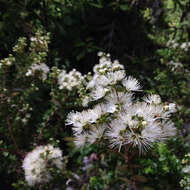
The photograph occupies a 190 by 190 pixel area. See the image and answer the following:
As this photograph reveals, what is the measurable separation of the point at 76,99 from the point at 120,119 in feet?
1.11

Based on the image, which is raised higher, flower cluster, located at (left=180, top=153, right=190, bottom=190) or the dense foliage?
the dense foliage

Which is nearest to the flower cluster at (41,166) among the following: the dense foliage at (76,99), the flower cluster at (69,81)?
the dense foliage at (76,99)

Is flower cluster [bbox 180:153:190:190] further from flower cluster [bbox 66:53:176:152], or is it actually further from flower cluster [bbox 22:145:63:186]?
flower cluster [bbox 22:145:63:186]

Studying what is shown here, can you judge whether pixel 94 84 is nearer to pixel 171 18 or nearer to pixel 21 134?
pixel 21 134

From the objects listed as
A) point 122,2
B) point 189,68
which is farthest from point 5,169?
point 189,68

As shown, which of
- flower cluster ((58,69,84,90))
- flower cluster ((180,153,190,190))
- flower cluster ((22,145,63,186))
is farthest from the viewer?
flower cluster ((58,69,84,90))

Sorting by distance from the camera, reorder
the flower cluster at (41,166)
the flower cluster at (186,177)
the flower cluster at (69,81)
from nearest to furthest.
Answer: the flower cluster at (41,166) < the flower cluster at (186,177) < the flower cluster at (69,81)

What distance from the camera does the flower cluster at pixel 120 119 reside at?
714 millimetres

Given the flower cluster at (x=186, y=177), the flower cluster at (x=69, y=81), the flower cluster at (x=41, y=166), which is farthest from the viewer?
the flower cluster at (x=69, y=81)

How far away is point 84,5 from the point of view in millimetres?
1835

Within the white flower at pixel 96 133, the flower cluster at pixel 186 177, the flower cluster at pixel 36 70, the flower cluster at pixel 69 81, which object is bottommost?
the flower cluster at pixel 186 177

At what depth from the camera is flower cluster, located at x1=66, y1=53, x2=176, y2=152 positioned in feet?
2.34

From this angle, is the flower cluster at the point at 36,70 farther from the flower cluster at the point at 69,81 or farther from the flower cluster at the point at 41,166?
the flower cluster at the point at 41,166

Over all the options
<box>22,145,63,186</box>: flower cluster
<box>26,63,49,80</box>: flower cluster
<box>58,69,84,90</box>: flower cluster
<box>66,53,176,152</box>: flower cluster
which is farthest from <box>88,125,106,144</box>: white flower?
<box>26,63,49,80</box>: flower cluster
